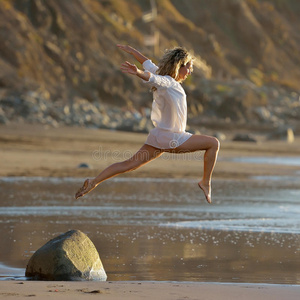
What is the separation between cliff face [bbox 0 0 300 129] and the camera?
44.1 meters

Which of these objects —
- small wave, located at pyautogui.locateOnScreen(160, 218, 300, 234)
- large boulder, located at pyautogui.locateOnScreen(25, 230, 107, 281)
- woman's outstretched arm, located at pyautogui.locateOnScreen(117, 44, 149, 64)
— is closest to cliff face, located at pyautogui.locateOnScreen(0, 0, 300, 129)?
small wave, located at pyautogui.locateOnScreen(160, 218, 300, 234)

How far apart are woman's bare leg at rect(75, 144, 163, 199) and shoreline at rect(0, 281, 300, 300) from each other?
1375mm

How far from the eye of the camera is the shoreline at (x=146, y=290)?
678 cm

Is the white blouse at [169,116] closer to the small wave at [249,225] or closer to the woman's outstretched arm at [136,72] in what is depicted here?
the woman's outstretched arm at [136,72]

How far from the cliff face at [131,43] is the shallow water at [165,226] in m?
21.8

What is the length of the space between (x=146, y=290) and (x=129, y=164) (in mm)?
1861

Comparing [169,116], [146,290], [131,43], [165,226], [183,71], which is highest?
[131,43]

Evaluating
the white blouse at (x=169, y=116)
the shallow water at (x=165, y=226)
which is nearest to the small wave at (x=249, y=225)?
the shallow water at (x=165, y=226)

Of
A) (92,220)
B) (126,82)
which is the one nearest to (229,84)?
(126,82)

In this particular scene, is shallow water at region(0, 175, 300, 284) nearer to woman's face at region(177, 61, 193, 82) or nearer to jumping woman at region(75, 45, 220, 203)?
jumping woman at region(75, 45, 220, 203)

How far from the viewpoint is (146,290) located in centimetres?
707

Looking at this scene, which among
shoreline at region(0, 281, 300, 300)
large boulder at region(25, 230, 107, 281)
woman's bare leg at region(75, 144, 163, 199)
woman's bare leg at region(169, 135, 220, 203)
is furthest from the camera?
woman's bare leg at region(75, 144, 163, 199)

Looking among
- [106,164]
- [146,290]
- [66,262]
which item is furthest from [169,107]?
[106,164]

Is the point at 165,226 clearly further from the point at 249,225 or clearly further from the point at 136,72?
the point at 136,72
